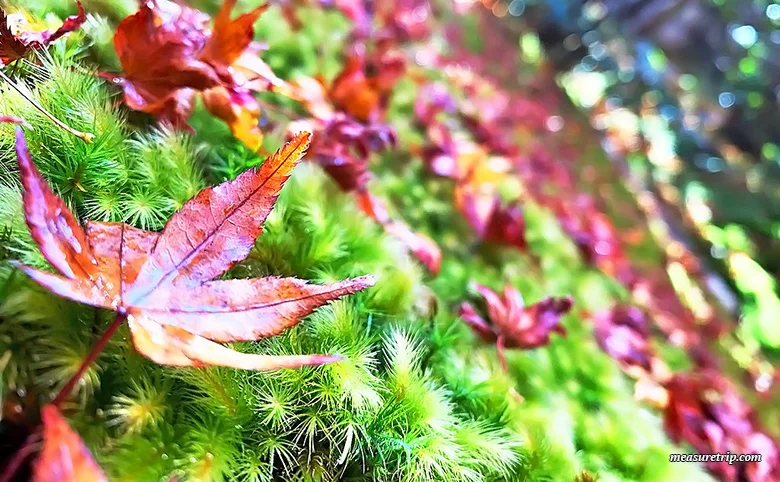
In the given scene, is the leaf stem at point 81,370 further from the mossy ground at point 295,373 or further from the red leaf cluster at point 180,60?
the red leaf cluster at point 180,60

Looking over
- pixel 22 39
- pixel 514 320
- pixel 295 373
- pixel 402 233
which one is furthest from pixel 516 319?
pixel 22 39

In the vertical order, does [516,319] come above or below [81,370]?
below

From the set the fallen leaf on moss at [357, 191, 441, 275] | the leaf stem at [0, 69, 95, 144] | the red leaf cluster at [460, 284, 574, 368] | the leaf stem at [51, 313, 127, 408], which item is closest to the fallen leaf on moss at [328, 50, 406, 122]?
the fallen leaf on moss at [357, 191, 441, 275]

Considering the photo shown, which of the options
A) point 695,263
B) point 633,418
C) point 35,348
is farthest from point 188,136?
point 695,263

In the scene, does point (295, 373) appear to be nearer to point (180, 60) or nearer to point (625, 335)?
point (180, 60)

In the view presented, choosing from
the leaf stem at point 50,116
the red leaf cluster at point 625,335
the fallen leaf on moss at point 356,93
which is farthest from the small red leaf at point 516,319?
the leaf stem at point 50,116

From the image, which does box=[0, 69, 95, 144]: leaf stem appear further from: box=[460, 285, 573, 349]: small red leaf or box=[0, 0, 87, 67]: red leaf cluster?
box=[460, 285, 573, 349]: small red leaf

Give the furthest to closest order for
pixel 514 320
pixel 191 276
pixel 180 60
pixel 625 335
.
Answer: pixel 625 335 → pixel 514 320 → pixel 180 60 → pixel 191 276
